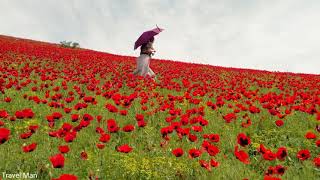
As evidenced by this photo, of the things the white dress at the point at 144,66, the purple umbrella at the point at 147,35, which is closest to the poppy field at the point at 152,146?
the white dress at the point at 144,66

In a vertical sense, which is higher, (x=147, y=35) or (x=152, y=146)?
(x=147, y=35)

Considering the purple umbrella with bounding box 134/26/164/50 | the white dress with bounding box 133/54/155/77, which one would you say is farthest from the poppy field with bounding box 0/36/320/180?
the purple umbrella with bounding box 134/26/164/50

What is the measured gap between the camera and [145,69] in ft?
63.2

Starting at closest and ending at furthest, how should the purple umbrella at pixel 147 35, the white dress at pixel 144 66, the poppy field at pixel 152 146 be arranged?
1. the poppy field at pixel 152 146
2. the purple umbrella at pixel 147 35
3. the white dress at pixel 144 66

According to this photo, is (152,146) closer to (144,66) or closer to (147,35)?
(144,66)

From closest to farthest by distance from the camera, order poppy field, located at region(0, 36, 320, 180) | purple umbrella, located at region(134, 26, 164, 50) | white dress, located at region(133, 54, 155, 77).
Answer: poppy field, located at region(0, 36, 320, 180)
purple umbrella, located at region(134, 26, 164, 50)
white dress, located at region(133, 54, 155, 77)


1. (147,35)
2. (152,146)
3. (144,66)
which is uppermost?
(147,35)

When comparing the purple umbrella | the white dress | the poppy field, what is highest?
the purple umbrella

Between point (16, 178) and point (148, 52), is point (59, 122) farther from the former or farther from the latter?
point (148, 52)

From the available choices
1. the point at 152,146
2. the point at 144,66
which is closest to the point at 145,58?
the point at 144,66

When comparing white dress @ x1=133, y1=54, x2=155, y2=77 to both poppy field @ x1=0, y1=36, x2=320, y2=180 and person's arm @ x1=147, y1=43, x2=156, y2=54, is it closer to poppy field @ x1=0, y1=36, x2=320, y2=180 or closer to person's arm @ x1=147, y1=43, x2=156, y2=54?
person's arm @ x1=147, y1=43, x2=156, y2=54

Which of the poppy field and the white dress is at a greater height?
the white dress

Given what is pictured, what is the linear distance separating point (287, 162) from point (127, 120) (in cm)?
348

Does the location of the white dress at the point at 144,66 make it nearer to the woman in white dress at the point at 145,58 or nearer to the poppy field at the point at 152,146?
the woman in white dress at the point at 145,58
